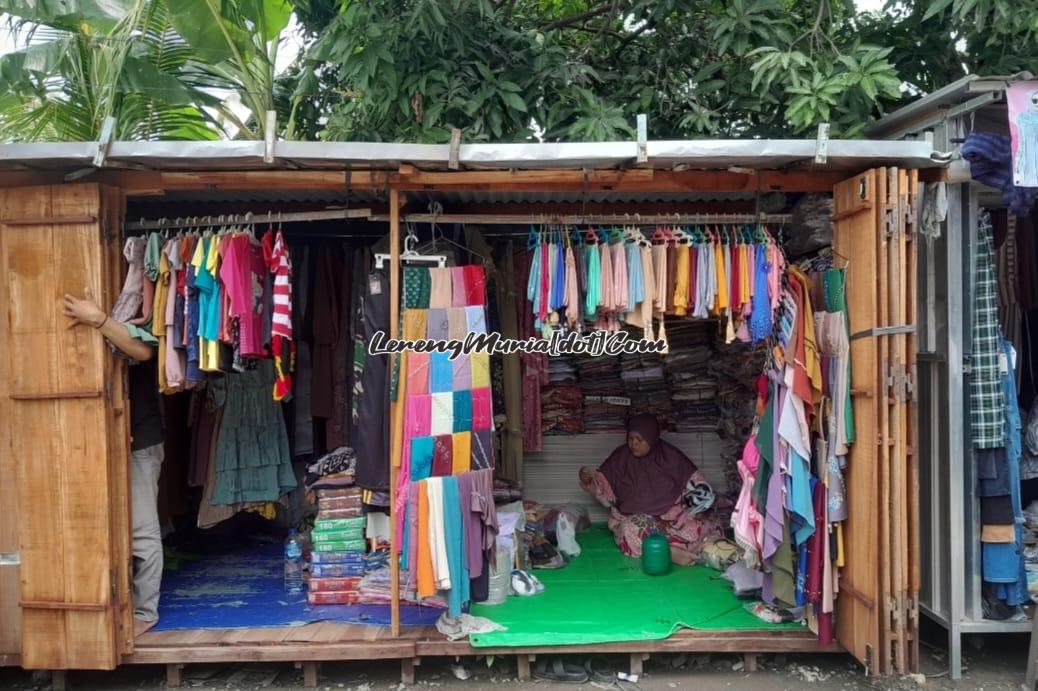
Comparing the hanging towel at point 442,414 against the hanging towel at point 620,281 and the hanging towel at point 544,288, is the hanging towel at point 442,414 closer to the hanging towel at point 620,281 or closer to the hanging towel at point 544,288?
the hanging towel at point 544,288

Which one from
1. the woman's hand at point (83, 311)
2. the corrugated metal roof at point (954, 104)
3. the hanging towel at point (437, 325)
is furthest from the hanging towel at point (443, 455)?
the corrugated metal roof at point (954, 104)

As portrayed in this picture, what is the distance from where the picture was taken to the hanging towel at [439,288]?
4.32 metres

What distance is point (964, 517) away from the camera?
4.17 m

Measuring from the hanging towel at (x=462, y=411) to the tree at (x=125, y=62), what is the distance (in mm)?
3270

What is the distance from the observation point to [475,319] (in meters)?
4.41

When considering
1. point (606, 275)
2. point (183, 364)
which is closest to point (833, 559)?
point (606, 275)

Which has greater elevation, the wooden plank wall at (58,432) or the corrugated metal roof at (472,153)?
the corrugated metal roof at (472,153)

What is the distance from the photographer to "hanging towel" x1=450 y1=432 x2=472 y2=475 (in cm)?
430

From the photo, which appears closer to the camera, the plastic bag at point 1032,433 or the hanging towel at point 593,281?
the hanging towel at point 593,281

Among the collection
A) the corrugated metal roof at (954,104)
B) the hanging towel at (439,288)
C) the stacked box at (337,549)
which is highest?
the corrugated metal roof at (954,104)

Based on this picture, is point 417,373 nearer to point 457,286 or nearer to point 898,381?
point 457,286

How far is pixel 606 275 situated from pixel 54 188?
3.10 m

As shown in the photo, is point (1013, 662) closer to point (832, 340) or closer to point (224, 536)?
point (832, 340)

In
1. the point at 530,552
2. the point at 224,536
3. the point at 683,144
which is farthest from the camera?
the point at 224,536
